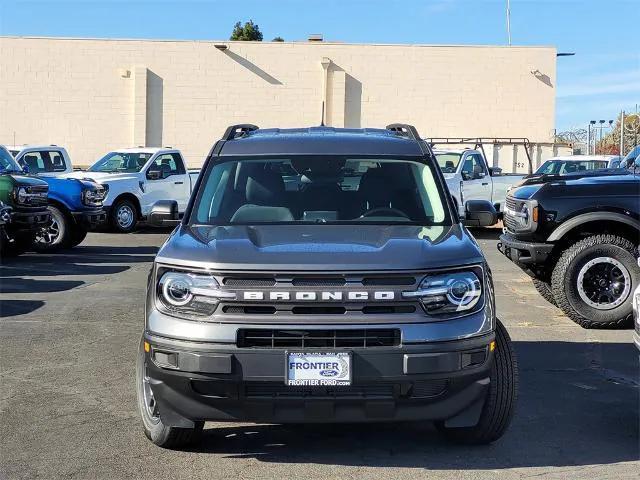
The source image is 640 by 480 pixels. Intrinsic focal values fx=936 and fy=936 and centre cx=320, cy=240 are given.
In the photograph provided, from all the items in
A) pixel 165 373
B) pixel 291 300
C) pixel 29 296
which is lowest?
pixel 29 296

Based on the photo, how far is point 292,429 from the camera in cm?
570

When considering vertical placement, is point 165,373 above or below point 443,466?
above

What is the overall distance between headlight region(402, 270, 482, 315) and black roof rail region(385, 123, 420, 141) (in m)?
1.94

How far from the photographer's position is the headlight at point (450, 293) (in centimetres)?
470

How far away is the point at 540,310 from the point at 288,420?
636 cm

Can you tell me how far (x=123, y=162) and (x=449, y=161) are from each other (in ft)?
24.9

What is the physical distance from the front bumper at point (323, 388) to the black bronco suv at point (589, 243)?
4741 mm

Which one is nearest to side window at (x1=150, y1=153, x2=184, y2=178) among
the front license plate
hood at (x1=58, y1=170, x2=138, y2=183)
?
hood at (x1=58, y1=170, x2=138, y2=183)

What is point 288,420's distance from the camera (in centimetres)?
470

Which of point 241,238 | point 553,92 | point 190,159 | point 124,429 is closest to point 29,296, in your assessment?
point 124,429

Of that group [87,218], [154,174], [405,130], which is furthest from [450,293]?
[154,174]

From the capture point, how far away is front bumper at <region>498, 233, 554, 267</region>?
9.37 meters

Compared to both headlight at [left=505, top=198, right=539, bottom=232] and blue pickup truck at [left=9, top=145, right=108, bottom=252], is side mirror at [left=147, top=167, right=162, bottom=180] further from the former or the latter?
headlight at [left=505, top=198, right=539, bottom=232]

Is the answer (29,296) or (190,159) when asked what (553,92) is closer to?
(190,159)
